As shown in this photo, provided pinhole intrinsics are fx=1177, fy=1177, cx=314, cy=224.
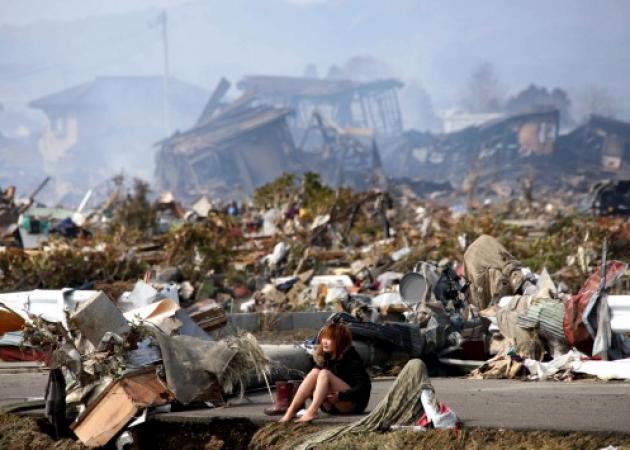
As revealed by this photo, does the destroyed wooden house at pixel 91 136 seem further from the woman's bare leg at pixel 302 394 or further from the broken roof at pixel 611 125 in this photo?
the woman's bare leg at pixel 302 394

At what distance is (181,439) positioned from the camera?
7.57 m

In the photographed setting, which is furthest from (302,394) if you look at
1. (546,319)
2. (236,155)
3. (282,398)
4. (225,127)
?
(225,127)

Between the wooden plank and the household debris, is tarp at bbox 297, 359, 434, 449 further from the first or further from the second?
the household debris

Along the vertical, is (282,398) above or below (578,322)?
above

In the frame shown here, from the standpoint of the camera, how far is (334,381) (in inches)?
292

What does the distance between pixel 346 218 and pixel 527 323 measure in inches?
567

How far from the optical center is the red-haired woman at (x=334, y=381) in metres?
7.36

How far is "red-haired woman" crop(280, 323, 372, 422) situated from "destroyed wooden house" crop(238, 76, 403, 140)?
157 meters

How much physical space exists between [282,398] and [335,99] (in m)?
162

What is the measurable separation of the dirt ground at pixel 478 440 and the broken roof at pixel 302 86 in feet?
523

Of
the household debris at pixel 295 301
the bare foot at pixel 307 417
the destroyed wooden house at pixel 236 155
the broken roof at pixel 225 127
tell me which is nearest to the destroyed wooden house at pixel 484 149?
the destroyed wooden house at pixel 236 155

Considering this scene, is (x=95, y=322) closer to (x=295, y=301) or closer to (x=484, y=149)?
(x=295, y=301)

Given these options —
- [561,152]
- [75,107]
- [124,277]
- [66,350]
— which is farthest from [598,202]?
[75,107]

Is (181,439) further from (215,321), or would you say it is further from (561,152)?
(561,152)
